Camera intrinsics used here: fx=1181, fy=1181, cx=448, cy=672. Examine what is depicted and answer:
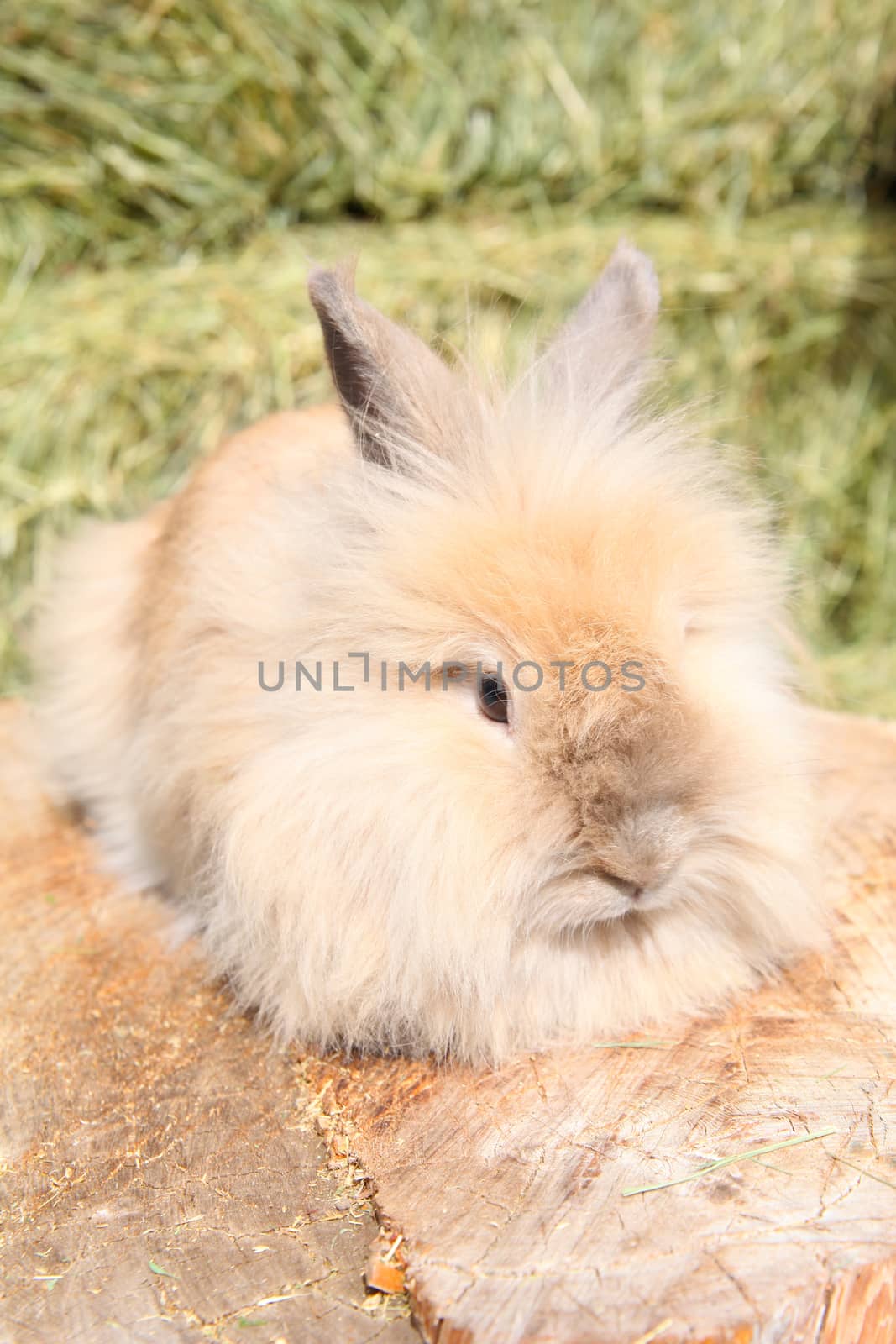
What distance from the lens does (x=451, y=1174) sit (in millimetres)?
1612

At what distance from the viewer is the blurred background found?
3.68 meters

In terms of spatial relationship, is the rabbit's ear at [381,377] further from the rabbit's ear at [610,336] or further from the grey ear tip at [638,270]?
the grey ear tip at [638,270]

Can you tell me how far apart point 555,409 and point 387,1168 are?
121cm

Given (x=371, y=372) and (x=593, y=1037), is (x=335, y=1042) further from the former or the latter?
(x=371, y=372)

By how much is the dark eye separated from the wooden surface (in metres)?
0.57

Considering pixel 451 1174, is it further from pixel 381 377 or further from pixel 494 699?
pixel 381 377

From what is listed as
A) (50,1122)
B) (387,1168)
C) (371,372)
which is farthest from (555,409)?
(50,1122)

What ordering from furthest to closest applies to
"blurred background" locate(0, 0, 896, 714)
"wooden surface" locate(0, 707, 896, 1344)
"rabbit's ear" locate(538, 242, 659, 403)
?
"blurred background" locate(0, 0, 896, 714), "rabbit's ear" locate(538, 242, 659, 403), "wooden surface" locate(0, 707, 896, 1344)

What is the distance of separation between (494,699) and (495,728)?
45 mm

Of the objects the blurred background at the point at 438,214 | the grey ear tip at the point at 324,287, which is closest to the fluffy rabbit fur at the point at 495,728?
the grey ear tip at the point at 324,287

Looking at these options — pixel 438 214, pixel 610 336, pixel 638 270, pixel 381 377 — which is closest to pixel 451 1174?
pixel 381 377

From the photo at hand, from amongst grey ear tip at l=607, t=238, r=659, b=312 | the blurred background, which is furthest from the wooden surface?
the blurred background

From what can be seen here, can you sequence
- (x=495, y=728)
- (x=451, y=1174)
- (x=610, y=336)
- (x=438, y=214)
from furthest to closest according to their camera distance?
1. (x=438, y=214)
2. (x=610, y=336)
3. (x=495, y=728)
4. (x=451, y=1174)

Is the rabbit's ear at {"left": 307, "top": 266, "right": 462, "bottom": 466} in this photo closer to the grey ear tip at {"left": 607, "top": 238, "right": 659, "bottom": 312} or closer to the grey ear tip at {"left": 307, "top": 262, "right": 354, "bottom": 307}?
the grey ear tip at {"left": 307, "top": 262, "right": 354, "bottom": 307}
